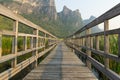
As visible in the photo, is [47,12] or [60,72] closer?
[60,72]

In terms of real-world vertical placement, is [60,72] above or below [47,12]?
below

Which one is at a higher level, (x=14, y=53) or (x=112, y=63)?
(x=14, y=53)

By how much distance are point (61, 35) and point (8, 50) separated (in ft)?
317

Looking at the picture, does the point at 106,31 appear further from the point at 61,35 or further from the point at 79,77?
the point at 61,35

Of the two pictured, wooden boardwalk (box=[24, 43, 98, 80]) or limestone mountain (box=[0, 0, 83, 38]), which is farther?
limestone mountain (box=[0, 0, 83, 38])

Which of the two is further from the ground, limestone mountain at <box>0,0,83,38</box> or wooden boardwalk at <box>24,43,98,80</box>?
limestone mountain at <box>0,0,83,38</box>

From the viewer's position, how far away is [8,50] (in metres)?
10.9

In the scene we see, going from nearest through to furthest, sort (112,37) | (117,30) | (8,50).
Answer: (117,30) < (112,37) < (8,50)

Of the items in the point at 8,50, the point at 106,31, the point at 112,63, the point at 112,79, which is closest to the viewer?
the point at 112,79

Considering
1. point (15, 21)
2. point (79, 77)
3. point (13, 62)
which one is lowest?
point (79, 77)

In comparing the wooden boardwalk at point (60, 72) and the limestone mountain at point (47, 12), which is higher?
the limestone mountain at point (47, 12)

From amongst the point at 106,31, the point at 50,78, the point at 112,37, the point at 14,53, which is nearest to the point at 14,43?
the point at 14,53

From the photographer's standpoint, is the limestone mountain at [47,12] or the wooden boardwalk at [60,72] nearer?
the wooden boardwalk at [60,72]

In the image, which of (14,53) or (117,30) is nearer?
(117,30)
